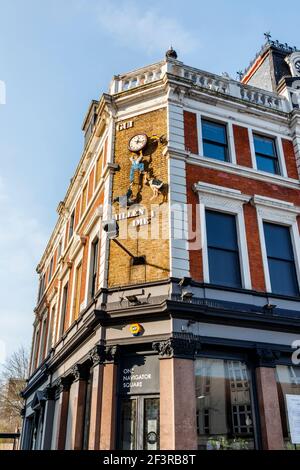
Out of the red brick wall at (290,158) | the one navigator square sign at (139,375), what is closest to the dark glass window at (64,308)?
the one navigator square sign at (139,375)

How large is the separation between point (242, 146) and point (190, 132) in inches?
78.6

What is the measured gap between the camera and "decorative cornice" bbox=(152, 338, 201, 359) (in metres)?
9.81

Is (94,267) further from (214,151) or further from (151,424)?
(151,424)

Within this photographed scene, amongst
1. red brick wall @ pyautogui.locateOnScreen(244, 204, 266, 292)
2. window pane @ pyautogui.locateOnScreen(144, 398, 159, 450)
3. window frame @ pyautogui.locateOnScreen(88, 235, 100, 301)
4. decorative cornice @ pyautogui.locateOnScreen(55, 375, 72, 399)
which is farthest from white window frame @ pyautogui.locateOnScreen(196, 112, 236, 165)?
decorative cornice @ pyautogui.locateOnScreen(55, 375, 72, 399)

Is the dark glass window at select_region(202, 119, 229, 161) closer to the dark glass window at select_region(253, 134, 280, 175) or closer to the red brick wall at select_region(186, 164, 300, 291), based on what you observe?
the red brick wall at select_region(186, 164, 300, 291)

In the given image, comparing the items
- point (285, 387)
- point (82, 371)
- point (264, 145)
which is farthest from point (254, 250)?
point (82, 371)

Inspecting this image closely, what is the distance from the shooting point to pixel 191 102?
14.1 m

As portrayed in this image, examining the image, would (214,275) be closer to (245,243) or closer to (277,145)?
(245,243)

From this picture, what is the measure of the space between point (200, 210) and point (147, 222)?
1661mm

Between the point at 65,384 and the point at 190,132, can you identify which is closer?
the point at 190,132

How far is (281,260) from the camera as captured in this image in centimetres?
1276

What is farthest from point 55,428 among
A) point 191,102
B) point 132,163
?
point 191,102

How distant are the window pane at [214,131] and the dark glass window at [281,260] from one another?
340 cm

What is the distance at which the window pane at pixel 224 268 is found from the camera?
38.3 feet
